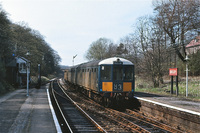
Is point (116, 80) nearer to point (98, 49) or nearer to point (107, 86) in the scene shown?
point (107, 86)

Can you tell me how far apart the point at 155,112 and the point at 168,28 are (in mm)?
20409

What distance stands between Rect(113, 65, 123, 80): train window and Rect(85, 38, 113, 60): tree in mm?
49909

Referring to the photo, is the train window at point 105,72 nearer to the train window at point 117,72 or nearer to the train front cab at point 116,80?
the train front cab at point 116,80

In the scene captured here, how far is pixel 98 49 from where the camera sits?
65.4 metres

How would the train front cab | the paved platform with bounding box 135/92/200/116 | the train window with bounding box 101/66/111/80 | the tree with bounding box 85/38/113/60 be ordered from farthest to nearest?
1. the tree with bounding box 85/38/113/60
2. the train window with bounding box 101/66/111/80
3. the train front cab
4. the paved platform with bounding box 135/92/200/116

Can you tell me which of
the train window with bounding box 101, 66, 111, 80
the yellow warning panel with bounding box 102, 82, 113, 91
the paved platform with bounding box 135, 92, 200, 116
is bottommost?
the paved platform with bounding box 135, 92, 200, 116

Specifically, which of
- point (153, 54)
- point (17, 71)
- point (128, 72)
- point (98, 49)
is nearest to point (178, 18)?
point (153, 54)

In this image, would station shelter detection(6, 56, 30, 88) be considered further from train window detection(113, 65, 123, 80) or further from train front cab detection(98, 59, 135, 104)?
train window detection(113, 65, 123, 80)

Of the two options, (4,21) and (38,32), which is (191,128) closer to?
(4,21)

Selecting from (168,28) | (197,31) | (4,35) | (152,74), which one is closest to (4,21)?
(4,35)

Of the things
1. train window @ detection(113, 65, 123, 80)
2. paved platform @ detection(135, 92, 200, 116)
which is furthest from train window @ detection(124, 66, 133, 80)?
paved platform @ detection(135, 92, 200, 116)

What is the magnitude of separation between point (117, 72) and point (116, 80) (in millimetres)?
506

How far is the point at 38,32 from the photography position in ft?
210

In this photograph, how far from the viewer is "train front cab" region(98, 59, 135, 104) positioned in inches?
545
